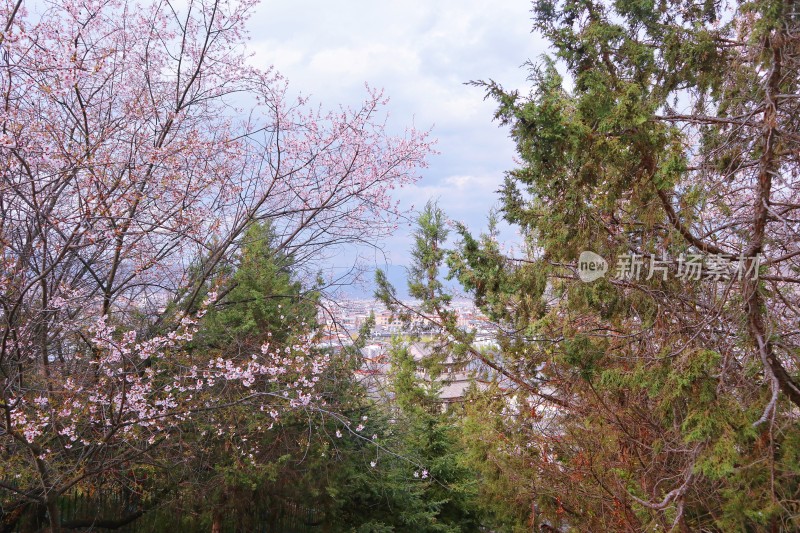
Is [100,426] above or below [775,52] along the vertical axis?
below

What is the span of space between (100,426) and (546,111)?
14.8 ft

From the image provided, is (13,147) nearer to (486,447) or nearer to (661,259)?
(661,259)

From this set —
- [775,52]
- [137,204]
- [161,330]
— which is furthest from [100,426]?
[775,52]

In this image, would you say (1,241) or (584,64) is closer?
(1,241)

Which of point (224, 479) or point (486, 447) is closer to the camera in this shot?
point (224, 479)

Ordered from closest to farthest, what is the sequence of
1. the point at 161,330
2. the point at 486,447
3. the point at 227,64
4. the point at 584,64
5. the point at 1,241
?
the point at 1,241, the point at 584,64, the point at 161,330, the point at 227,64, the point at 486,447

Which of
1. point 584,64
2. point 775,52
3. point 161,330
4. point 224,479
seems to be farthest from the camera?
point 224,479

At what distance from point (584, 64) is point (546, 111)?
3.98 ft

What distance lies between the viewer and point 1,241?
333 centimetres

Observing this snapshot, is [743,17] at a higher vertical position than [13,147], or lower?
higher

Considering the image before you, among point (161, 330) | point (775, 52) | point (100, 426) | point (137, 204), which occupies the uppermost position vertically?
point (775, 52)

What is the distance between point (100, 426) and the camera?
15.6 ft

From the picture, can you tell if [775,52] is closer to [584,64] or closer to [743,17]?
[743,17]

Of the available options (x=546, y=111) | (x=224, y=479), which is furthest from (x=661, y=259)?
(x=224, y=479)
